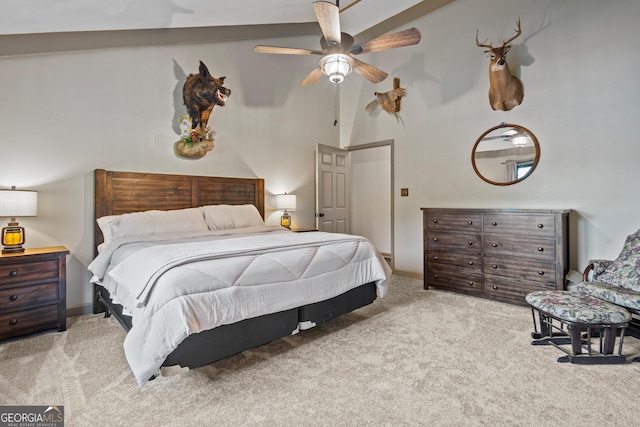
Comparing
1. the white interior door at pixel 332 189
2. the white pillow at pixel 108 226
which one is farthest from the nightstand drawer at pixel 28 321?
the white interior door at pixel 332 189

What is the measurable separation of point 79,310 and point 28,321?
619mm

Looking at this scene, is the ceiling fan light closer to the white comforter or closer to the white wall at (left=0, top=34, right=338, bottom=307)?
the white comforter

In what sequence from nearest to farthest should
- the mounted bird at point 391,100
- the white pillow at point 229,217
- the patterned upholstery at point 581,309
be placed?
the patterned upholstery at point 581,309
the white pillow at point 229,217
the mounted bird at point 391,100

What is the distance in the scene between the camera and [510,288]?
344 centimetres

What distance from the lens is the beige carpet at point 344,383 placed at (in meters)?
1.62

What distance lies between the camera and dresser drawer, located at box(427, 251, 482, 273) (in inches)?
146

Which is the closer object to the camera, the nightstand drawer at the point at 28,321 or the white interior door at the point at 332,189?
the nightstand drawer at the point at 28,321

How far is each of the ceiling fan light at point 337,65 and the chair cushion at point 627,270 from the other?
2847 mm

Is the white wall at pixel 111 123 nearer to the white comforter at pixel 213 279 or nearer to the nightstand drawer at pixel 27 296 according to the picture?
the nightstand drawer at pixel 27 296

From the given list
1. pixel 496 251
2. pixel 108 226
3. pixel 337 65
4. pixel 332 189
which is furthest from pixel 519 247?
pixel 108 226

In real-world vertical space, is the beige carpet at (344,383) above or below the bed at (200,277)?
below

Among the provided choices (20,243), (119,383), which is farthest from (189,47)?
(119,383)

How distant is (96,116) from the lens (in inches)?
129

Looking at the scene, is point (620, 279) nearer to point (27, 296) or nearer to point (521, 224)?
point (521, 224)
